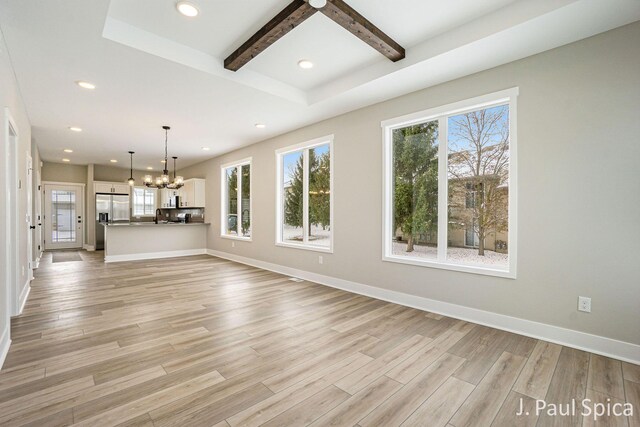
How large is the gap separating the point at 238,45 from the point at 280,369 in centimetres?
320

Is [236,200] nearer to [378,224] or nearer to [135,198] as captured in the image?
[378,224]

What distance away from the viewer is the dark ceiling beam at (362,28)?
8.05 feet

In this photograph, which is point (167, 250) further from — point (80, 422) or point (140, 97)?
point (80, 422)

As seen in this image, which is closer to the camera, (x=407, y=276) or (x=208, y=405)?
(x=208, y=405)

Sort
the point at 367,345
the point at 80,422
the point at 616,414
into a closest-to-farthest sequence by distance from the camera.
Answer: the point at 80,422 → the point at 616,414 → the point at 367,345

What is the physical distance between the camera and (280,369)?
2.27 m

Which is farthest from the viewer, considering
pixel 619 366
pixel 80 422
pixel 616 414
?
pixel 619 366

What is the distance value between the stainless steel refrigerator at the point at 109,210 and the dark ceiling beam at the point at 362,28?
32.8 ft

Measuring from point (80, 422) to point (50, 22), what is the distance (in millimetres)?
3042

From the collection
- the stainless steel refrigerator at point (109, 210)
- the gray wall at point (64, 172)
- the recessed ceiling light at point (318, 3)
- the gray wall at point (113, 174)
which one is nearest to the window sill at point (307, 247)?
the recessed ceiling light at point (318, 3)

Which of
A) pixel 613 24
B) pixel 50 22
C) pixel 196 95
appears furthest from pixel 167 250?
pixel 613 24

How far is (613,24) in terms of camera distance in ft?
7.97

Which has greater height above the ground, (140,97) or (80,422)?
(140,97)

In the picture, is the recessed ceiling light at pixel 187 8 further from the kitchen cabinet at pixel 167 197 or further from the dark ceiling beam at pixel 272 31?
the kitchen cabinet at pixel 167 197
